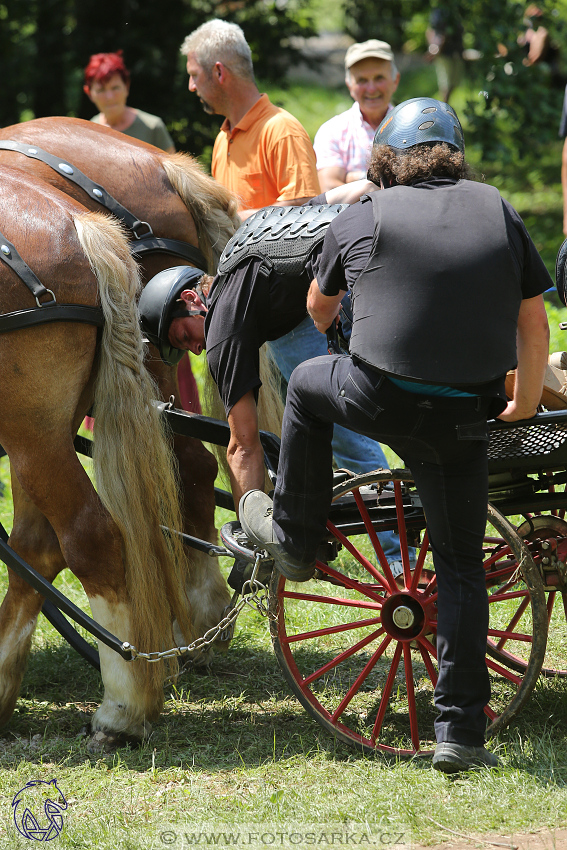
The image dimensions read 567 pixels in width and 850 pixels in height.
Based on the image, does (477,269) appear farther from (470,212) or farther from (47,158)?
(47,158)

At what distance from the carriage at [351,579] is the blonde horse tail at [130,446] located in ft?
0.08

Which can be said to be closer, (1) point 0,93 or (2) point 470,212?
(2) point 470,212

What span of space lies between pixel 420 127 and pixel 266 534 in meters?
1.27

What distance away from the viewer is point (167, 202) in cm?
350

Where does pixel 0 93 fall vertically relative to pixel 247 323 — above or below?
above

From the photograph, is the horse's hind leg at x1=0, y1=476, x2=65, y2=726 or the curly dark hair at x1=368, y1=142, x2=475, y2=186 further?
the horse's hind leg at x1=0, y1=476, x2=65, y2=726

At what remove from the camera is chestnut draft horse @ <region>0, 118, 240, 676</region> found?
3.41 metres

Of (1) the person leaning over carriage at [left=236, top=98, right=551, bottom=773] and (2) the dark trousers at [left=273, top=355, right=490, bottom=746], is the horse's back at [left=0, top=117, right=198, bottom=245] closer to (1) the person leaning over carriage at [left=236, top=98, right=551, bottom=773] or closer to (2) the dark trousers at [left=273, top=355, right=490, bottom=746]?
(1) the person leaning over carriage at [left=236, top=98, right=551, bottom=773]

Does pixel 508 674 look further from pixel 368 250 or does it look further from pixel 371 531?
pixel 368 250

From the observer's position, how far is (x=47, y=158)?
10.8 feet

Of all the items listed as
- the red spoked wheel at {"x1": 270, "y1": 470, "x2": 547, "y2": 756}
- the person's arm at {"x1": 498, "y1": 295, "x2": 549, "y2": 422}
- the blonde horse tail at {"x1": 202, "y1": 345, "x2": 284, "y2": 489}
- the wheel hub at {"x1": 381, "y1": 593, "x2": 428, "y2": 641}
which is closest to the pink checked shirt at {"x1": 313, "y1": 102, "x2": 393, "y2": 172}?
the blonde horse tail at {"x1": 202, "y1": 345, "x2": 284, "y2": 489}

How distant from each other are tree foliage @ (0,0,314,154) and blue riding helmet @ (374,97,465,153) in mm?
7718

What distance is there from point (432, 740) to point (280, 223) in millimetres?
1740

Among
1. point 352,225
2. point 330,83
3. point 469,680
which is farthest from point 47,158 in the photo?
point 330,83
